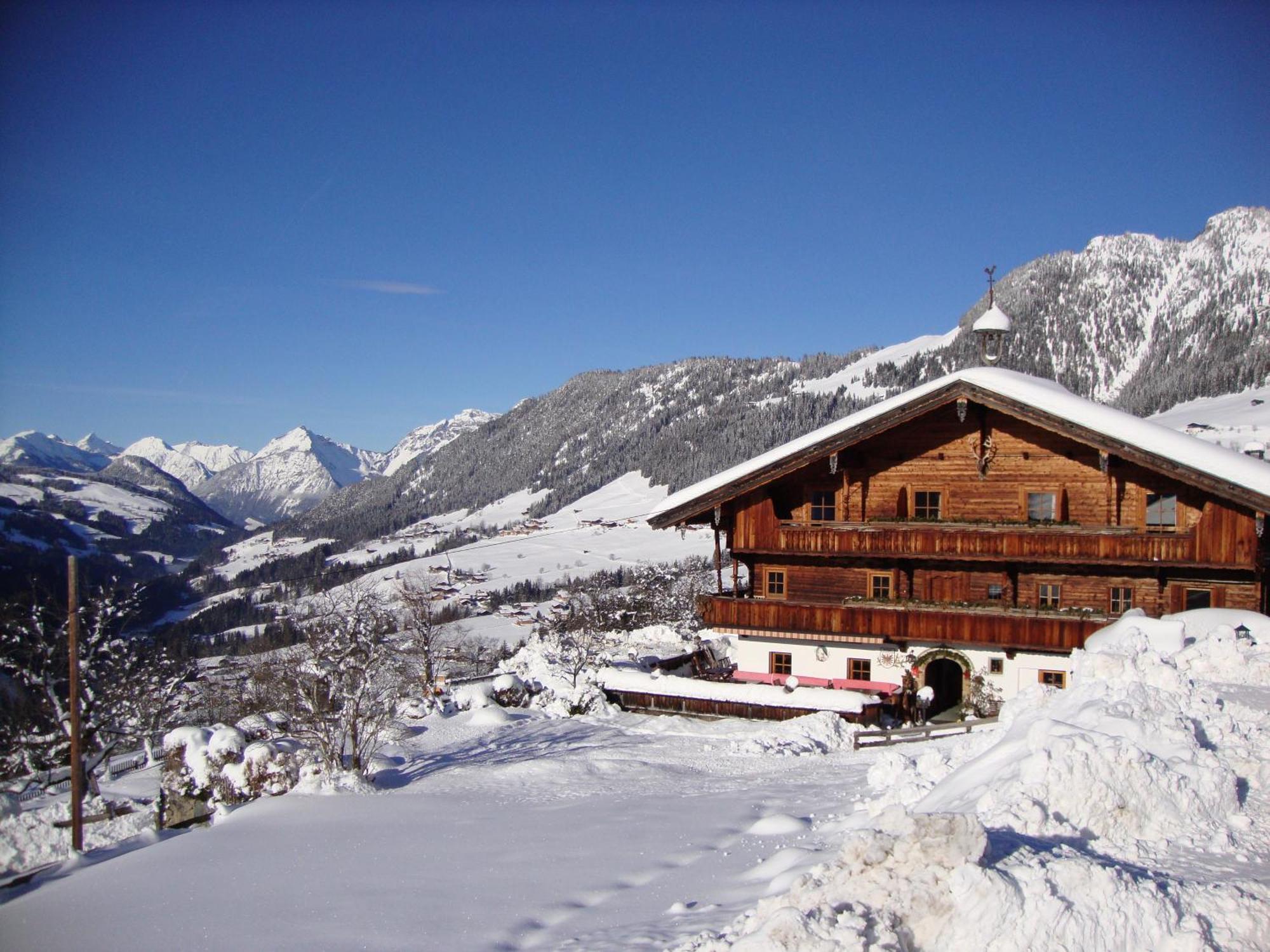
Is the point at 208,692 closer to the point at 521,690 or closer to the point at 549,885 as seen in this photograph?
the point at 521,690

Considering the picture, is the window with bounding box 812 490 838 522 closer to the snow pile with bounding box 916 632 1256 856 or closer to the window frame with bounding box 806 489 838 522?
the window frame with bounding box 806 489 838 522

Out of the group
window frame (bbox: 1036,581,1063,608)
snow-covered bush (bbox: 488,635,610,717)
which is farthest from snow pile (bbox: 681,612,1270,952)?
snow-covered bush (bbox: 488,635,610,717)

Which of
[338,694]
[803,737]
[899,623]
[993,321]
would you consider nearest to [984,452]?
[993,321]

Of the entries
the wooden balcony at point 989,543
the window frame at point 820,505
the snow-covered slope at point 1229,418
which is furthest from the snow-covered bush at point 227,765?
the snow-covered slope at point 1229,418

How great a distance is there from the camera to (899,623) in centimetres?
2178

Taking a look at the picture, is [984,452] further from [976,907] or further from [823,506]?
[976,907]

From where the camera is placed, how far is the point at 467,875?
9.83m

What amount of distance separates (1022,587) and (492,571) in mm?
157736

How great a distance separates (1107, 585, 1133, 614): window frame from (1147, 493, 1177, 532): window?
68.2 inches

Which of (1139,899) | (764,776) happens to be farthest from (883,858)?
(764,776)

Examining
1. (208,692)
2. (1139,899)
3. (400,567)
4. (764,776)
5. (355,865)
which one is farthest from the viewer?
(400,567)

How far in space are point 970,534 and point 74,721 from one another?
22164 mm

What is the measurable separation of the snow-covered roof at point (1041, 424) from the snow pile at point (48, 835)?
623 inches

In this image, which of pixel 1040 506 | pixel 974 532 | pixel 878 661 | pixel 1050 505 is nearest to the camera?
pixel 974 532
